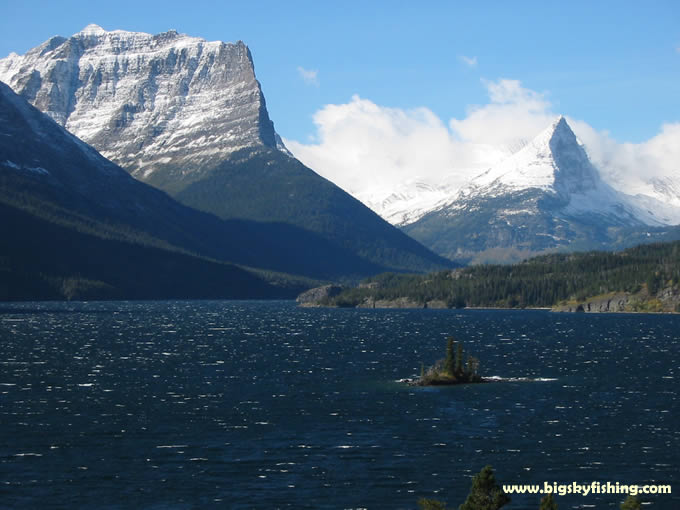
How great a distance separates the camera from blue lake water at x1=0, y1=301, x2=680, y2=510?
67750 mm

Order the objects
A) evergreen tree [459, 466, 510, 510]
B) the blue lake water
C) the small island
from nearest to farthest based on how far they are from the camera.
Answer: evergreen tree [459, 466, 510, 510], the blue lake water, the small island

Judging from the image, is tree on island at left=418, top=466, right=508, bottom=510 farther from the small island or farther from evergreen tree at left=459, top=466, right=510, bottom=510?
the small island

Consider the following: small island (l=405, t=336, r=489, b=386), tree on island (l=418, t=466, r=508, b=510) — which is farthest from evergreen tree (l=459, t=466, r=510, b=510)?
small island (l=405, t=336, r=489, b=386)

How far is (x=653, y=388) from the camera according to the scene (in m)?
117

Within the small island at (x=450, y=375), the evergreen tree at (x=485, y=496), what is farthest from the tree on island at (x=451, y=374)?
the evergreen tree at (x=485, y=496)

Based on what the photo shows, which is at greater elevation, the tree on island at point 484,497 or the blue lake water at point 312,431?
the tree on island at point 484,497

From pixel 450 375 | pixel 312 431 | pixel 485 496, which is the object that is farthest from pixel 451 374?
pixel 485 496

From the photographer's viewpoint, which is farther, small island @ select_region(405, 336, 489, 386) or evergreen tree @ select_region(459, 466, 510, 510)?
small island @ select_region(405, 336, 489, 386)

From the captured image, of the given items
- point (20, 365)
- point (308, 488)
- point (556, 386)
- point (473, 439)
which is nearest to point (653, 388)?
point (556, 386)

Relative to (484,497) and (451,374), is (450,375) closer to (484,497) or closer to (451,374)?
(451,374)

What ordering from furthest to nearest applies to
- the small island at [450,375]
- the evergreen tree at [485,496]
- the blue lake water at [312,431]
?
the small island at [450,375], the blue lake water at [312,431], the evergreen tree at [485,496]

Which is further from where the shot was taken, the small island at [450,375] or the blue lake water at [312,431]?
the small island at [450,375]

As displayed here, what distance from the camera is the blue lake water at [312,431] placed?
6775 centimetres

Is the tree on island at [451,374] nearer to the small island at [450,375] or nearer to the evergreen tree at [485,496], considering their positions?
the small island at [450,375]
